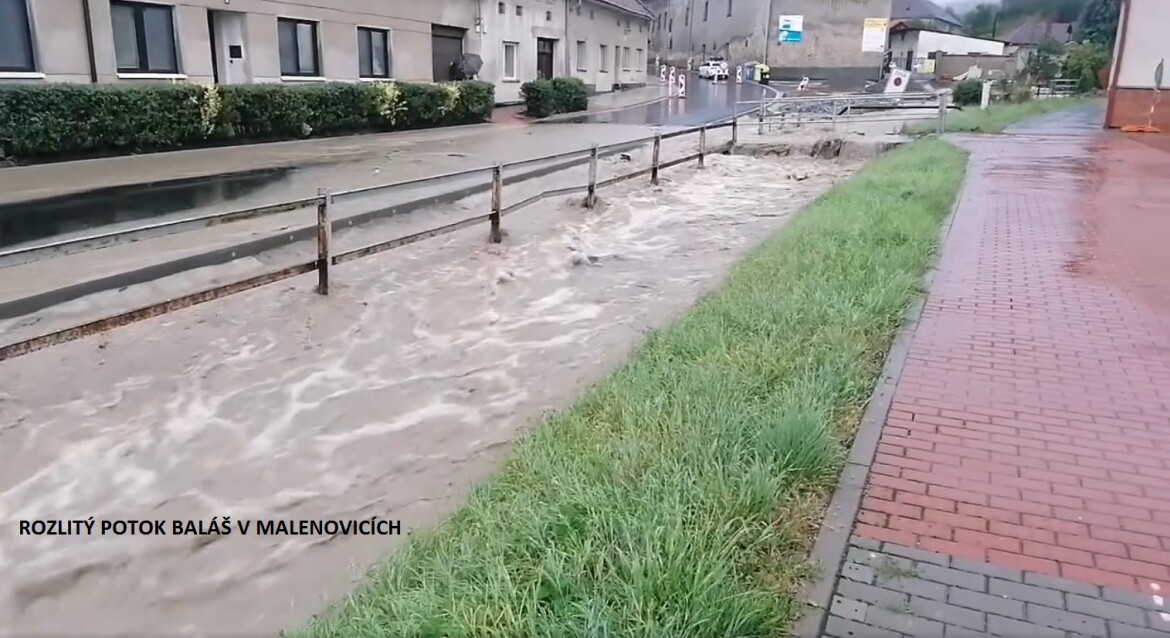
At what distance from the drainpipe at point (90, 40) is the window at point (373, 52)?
8.26 m

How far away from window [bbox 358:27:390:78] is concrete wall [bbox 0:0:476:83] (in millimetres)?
223

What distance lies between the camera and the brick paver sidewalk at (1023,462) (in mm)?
2916

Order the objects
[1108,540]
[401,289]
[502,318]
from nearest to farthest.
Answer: [1108,540], [502,318], [401,289]

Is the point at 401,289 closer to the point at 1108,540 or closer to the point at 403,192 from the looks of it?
the point at 403,192

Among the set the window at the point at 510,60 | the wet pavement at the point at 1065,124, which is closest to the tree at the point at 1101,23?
the wet pavement at the point at 1065,124

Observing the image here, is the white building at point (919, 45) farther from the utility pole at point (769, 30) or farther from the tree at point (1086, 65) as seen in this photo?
the tree at point (1086, 65)

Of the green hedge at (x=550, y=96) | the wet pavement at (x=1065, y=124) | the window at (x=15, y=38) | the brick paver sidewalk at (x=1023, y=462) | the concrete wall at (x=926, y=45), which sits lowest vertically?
the brick paver sidewalk at (x=1023, y=462)

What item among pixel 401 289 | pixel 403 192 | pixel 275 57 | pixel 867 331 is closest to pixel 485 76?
pixel 275 57

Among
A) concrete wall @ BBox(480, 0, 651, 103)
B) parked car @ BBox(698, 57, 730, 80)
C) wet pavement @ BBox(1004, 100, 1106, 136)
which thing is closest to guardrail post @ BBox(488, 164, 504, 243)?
wet pavement @ BBox(1004, 100, 1106, 136)

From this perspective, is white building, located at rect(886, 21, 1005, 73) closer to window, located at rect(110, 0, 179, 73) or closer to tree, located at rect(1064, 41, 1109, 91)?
tree, located at rect(1064, 41, 1109, 91)

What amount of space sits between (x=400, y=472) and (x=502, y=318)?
315cm

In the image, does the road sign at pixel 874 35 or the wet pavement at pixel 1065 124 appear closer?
the wet pavement at pixel 1065 124

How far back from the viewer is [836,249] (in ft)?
26.2

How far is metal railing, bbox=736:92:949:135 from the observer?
83.2 ft
